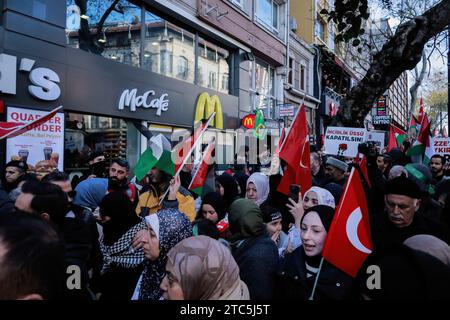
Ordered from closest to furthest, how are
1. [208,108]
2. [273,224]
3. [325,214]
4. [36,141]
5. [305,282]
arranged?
[305,282] → [325,214] → [273,224] → [36,141] → [208,108]

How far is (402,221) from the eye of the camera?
10.4ft

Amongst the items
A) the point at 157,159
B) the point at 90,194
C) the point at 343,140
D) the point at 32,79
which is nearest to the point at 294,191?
the point at 157,159

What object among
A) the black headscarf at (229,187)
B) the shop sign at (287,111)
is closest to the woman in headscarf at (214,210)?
the black headscarf at (229,187)

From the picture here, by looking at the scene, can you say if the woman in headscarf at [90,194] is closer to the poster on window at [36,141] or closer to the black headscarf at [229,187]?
the black headscarf at [229,187]

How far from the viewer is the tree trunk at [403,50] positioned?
450cm

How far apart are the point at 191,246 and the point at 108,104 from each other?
26.8 feet

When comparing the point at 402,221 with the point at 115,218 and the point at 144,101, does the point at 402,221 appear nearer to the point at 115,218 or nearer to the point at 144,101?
the point at 115,218

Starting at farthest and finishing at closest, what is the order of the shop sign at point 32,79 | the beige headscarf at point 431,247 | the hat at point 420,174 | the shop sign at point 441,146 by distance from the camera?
1. the shop sign at point 441,146
2. the shop sign at point 32,79
3. the hat at point 420,174
4. the beige headscarf at point 431,247

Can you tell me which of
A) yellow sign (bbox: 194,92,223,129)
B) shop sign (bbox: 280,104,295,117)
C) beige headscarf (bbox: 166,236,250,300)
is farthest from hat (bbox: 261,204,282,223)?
shop sign (bbox: 280,104,295,117)

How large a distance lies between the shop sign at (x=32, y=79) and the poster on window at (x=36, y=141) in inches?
14.6

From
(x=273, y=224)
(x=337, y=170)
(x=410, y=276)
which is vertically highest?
(x=337, y=170)
